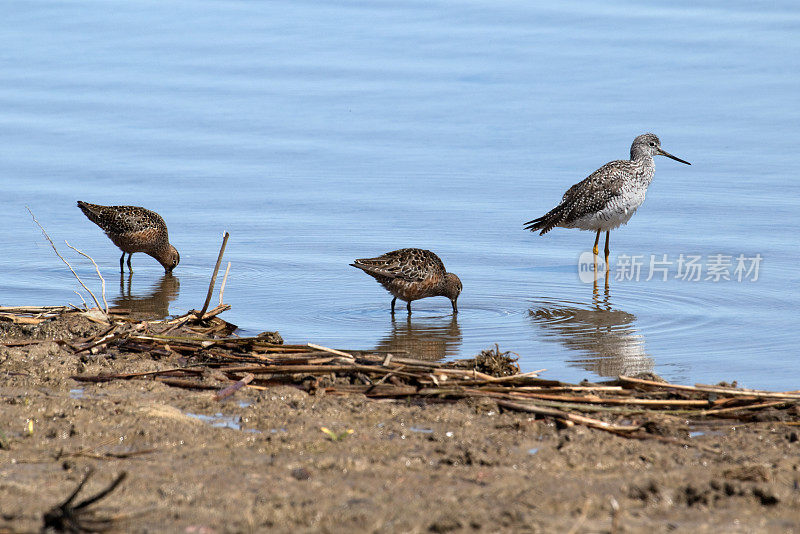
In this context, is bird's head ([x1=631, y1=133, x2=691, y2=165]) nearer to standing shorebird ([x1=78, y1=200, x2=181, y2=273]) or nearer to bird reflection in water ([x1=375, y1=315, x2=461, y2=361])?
bird reflection in water ([x1=375, y1=315, x2=461, y2=361])

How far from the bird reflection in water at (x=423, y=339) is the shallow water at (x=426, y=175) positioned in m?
0.03

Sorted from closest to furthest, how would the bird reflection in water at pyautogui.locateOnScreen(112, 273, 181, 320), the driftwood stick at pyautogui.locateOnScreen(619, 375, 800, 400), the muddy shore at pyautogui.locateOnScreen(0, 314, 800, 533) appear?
1. the muddy shore at pyautogui.locateOnScreen(0, 314, 800, 533)
2. the driftwood stick at pyautogui.locateOnScreen(619, 375, 800, 400)
3. the bird reflection in water at pyautogui.locateOnScreen(112, 273, 181, 320)

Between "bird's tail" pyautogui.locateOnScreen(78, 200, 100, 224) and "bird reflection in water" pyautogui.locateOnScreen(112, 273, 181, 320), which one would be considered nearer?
"bird reflection in water" pyautogui.locateOnScreen(112, 273, 181, 320)

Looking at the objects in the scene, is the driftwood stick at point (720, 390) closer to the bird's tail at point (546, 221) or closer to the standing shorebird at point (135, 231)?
the bird's tail at point (546, 221)

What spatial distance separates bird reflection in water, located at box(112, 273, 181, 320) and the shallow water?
1.9 inches

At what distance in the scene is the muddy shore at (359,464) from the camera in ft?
12.8

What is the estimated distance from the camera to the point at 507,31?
2097cm

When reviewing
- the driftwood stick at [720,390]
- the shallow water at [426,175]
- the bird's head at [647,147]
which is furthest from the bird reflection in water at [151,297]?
the bird's head at [647,147]

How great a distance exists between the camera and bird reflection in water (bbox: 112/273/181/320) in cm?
916

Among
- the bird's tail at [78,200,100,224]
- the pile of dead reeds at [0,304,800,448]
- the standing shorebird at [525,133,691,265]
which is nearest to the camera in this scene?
the pile of dead reeds at [0,304,800,448]

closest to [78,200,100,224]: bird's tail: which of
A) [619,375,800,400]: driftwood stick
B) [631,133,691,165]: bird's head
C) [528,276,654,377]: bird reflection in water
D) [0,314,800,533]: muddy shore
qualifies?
[528,276,654,377]: bird reflection in water

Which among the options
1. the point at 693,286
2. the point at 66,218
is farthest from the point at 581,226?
the point at 66,218

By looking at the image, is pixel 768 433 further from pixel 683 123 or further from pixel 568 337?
pixel 683 123

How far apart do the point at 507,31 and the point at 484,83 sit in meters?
3.82
